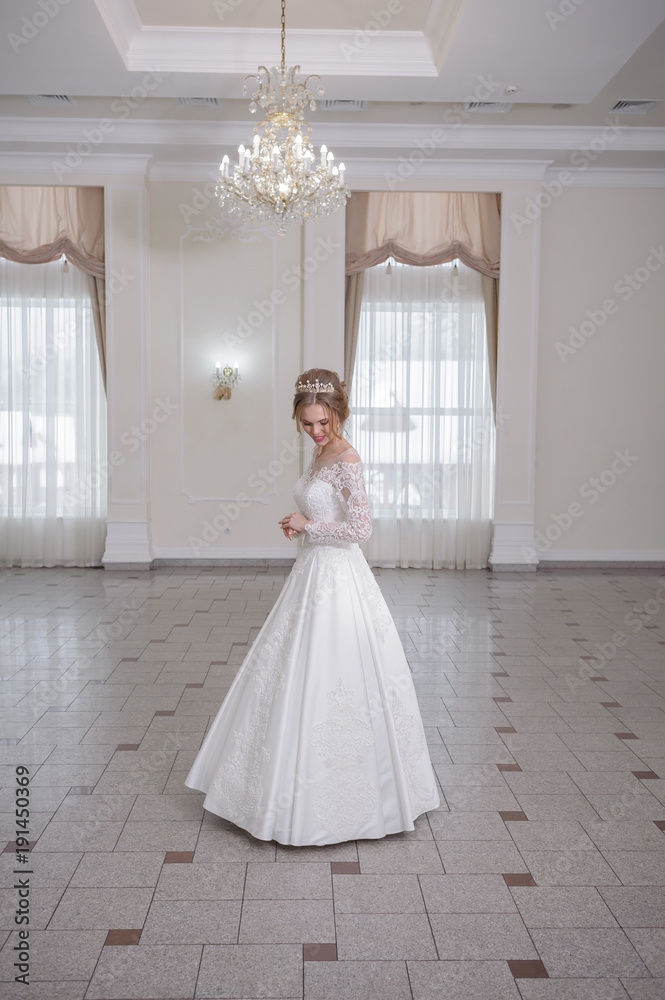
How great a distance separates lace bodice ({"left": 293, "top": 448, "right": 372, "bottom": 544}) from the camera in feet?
9.93

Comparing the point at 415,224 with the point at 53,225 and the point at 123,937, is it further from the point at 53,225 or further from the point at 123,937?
the point at 123,937

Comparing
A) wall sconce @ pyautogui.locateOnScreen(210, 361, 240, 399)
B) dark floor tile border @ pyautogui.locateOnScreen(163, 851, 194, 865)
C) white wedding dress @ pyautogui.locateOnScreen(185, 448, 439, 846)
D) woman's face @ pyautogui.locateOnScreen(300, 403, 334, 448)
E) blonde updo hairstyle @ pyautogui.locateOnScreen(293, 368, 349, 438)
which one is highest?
wall sconce @ pyautogui.locateOnScreen(210, 361, 240, 399)

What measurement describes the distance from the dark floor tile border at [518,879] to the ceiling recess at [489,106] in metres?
6.26

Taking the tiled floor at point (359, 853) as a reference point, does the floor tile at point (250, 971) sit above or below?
below

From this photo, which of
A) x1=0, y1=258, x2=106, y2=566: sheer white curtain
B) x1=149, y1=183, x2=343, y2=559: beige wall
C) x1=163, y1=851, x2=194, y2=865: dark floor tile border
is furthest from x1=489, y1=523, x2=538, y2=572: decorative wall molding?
x1=163, y1=851, x2=194, y2=865: dark floor tile border

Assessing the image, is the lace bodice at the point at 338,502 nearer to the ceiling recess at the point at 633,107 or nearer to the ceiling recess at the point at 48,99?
the ceiling recess at the point at 48,99

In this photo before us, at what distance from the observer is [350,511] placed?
3027 millimetres

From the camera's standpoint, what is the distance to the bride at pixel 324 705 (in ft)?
9.34

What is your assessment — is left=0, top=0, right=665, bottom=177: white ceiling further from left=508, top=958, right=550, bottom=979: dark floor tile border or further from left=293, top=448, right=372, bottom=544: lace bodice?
left=508, top=958, right=550, bottom=979: dark floor tile border

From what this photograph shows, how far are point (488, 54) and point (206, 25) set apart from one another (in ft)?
6.95

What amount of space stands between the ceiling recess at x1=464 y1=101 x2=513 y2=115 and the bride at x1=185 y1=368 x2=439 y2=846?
5021mm

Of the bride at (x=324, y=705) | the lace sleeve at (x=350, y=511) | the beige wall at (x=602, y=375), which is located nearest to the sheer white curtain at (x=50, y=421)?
the beige wall at (x=602, y=375)

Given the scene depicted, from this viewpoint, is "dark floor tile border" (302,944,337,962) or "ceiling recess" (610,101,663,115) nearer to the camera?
"dark floor tile border" (302,944,337,962)

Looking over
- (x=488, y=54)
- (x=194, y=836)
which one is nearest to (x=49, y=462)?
(x=488, y=54)
